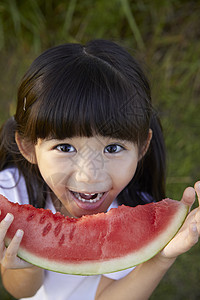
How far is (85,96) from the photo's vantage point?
1.14 meters

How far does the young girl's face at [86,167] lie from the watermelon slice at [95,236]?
86 millimetres

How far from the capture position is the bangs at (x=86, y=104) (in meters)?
1.13

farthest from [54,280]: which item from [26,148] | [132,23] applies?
[132,23]

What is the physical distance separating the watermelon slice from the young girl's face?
0.28 ft

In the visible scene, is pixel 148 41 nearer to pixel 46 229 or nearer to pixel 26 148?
Result: pixel 26 148

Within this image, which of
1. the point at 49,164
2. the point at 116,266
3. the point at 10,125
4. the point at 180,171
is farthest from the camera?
the point at 180,171

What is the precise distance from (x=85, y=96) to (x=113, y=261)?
18.1 inches

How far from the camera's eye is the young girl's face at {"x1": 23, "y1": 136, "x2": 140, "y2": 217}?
1.14 meters

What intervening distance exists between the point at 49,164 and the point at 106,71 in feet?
1.06

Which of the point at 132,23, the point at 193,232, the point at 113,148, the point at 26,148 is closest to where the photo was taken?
the point at 193,232

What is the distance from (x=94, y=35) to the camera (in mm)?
2393

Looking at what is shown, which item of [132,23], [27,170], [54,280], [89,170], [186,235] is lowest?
[54,280]

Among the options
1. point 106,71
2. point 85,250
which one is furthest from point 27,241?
point 106,71

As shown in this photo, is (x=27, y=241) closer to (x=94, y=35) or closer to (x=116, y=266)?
(x=116, y=266)
